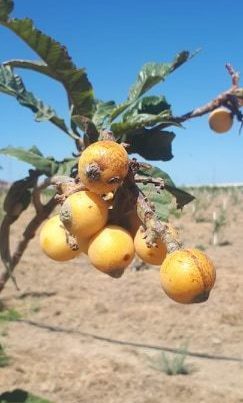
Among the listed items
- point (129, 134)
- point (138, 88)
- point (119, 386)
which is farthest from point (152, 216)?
point (119, 386)

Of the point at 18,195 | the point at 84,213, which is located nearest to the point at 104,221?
the point at 84,213

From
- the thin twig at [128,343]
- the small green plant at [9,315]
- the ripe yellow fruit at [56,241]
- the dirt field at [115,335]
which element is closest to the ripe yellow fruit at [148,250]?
the ripe yellow fruit at [56,241]

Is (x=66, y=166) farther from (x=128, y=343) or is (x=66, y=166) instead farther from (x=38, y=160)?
(x=128, y=343)

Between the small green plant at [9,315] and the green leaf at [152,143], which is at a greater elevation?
the green leaf at [152,143]

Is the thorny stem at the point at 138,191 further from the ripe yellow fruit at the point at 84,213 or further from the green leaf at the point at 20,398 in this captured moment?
the green leaf at the point at 20,398

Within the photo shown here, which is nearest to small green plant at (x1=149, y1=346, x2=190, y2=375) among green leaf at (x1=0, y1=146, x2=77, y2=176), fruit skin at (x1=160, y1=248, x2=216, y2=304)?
green leaf at (x1=0, y1=146, x2=77, y2=176)

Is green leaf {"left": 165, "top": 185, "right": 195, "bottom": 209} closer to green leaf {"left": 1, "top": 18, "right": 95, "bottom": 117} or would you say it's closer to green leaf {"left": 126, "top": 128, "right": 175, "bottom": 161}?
green leaf {"left": 126, "top": 128, "right": 175, "bottom": 161}

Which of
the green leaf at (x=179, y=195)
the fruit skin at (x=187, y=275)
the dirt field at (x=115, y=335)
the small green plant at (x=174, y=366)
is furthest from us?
the small green plant at (x=174, y=366)
